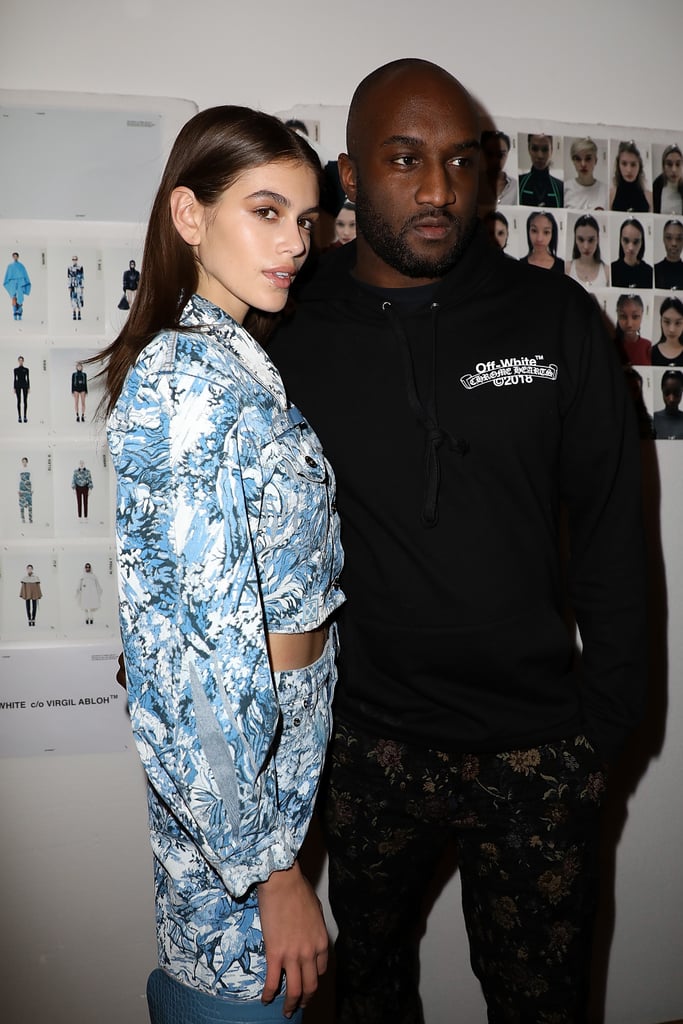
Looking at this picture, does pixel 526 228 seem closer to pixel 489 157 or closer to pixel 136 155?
pixel 489 157

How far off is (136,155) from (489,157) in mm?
751

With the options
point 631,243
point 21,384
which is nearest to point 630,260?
point 631,243

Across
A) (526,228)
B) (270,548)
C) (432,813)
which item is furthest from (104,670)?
(526,228)

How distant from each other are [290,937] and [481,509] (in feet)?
2.24

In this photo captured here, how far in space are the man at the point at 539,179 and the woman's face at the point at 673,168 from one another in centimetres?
26

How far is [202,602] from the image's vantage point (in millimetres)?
867

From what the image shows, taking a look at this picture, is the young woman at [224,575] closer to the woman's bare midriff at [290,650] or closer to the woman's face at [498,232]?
the woman's bare midriff at [290,650]

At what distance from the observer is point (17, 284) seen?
163 centimetres

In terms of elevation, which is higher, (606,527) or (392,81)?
(392,81)

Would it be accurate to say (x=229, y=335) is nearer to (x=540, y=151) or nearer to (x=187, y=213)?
(x=187, y=213)

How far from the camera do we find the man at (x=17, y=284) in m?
1.62

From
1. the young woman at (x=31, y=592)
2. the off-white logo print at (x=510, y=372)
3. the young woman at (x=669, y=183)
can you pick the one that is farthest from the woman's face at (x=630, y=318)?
the young woman at (x=31, y=592)

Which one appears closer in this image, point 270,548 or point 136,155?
point 270,548

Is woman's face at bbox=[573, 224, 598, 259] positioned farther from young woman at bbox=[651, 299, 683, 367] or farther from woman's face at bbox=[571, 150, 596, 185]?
young woman at bbox=[651, 299, 683, 367]
